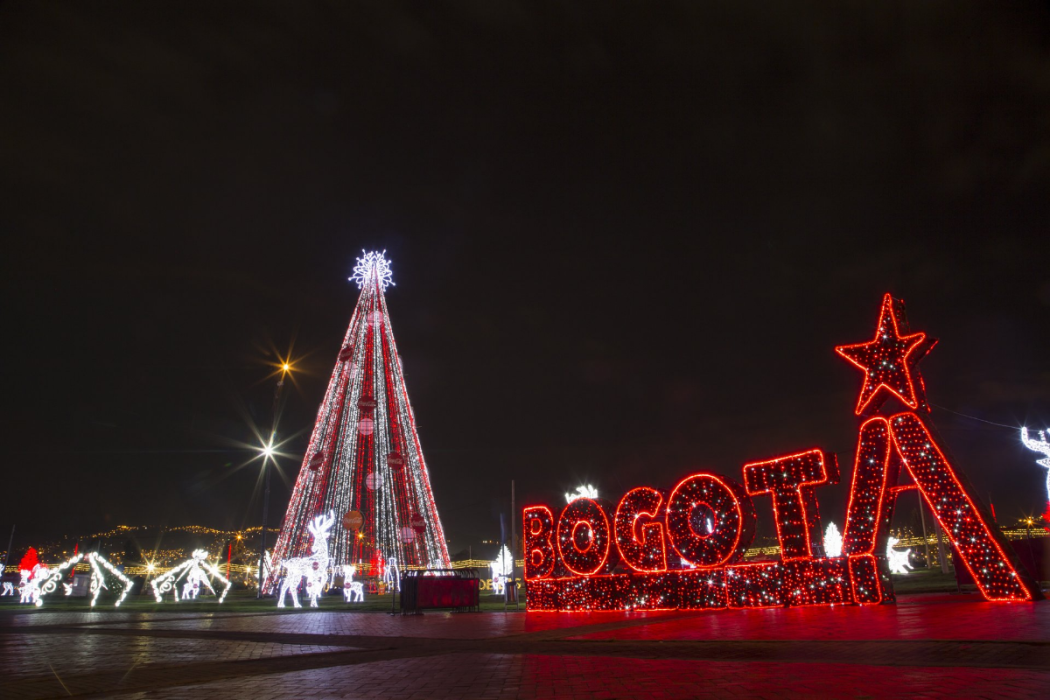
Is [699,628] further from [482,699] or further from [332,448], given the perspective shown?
[332,448]

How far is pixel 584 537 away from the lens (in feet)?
59.6

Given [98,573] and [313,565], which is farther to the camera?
[98,573]

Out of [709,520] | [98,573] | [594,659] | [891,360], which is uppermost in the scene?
[891,360]

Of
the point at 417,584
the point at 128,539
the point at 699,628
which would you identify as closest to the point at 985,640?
the point at 699,628

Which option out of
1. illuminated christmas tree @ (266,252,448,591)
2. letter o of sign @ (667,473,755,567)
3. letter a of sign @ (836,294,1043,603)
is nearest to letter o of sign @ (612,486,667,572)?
letter o of sign @ (667,473,755,567)

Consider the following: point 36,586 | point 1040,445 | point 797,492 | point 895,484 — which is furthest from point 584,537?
point 36,586

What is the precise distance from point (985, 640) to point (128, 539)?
79539 mm

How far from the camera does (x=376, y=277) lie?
26.2 m

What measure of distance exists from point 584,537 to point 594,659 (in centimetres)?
1044

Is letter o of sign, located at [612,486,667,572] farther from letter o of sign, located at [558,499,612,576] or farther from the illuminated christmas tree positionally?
the illuminated christmas tree

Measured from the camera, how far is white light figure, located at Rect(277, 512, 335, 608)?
23.4 m

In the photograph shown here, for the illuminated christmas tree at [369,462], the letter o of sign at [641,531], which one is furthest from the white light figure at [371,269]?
the letter o of sign at [641,531]

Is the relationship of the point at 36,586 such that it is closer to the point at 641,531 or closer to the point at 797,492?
the point at 641,531

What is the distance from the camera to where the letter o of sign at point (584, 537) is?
57.6 feet
